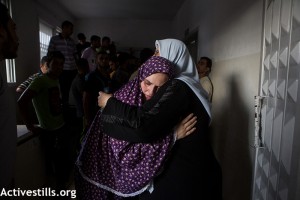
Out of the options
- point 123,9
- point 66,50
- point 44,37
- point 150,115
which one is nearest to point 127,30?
point 123,9

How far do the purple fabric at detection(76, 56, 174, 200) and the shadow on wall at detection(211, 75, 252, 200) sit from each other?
1.01 metres

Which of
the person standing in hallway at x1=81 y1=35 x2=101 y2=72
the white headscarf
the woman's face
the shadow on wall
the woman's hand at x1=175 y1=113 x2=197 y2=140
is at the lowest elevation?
the shadow on wall

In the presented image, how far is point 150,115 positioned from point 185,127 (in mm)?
161

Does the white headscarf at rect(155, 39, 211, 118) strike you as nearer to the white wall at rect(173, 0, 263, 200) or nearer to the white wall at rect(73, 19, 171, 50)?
the white wall at rect(173, 0, 263, 200)

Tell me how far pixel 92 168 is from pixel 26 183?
704 mm

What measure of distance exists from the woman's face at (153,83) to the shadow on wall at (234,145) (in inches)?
42.2

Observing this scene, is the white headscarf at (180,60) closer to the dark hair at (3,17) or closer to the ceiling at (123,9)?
the dark hair at (3,17)

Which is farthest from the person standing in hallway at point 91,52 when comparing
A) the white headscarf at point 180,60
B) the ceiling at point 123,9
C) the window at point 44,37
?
the white headscarf at point 180,60

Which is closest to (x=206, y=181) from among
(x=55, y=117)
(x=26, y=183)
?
(x=26, y=183)

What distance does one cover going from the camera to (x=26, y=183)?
5.21 ft

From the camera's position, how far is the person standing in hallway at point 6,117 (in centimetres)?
96

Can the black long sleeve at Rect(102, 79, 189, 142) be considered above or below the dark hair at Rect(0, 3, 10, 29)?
below

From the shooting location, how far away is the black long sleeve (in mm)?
898

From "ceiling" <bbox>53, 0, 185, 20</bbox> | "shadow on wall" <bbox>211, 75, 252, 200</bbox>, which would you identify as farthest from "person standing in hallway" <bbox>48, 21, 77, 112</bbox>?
"shadow on wall" <bbox>211, 75, 252, 200</bbox>
